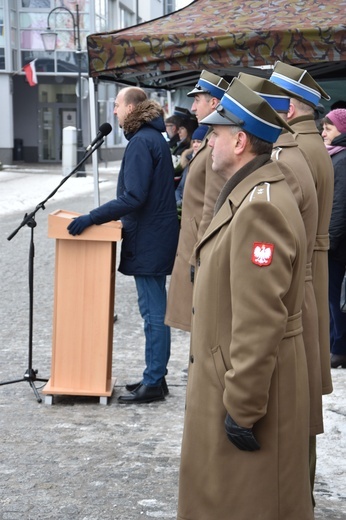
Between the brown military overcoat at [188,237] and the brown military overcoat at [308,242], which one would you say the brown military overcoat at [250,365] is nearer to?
the brown military overcoat at [308,242]

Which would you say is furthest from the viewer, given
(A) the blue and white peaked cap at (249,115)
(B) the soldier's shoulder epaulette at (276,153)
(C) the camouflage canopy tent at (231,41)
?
(C) the camouflage canopy tent at (231,41)

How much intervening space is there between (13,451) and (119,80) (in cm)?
484

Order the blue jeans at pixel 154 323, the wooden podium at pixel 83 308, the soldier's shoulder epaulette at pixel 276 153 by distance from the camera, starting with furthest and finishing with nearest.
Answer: the blue jeans at pixel 154 323 < the wooden podium at pixel 83 308 < the soldier's shoulder epaulette at pixel 276 153

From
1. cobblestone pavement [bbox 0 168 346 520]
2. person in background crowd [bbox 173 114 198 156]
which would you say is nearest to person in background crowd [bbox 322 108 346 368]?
cobblestone pavement [bbox 0 168 346 520]

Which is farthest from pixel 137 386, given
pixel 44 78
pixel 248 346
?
pixel 44 78

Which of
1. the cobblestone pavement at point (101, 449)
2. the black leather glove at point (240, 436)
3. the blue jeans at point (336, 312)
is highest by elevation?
the black leather glove at point (240, 436)

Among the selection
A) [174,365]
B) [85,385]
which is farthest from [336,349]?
[85,385]

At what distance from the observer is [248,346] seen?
2.78m

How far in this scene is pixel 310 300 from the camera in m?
3.60

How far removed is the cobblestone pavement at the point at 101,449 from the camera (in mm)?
4262

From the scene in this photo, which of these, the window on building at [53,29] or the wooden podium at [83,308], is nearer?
the wooden podium at [83,308]

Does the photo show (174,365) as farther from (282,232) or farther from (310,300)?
(282,232)

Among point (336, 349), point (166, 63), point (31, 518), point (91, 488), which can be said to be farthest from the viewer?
point (166, 63)

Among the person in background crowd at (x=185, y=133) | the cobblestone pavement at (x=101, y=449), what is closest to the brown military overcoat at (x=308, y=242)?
the cobblestone pavement at (x=101, y=449)
